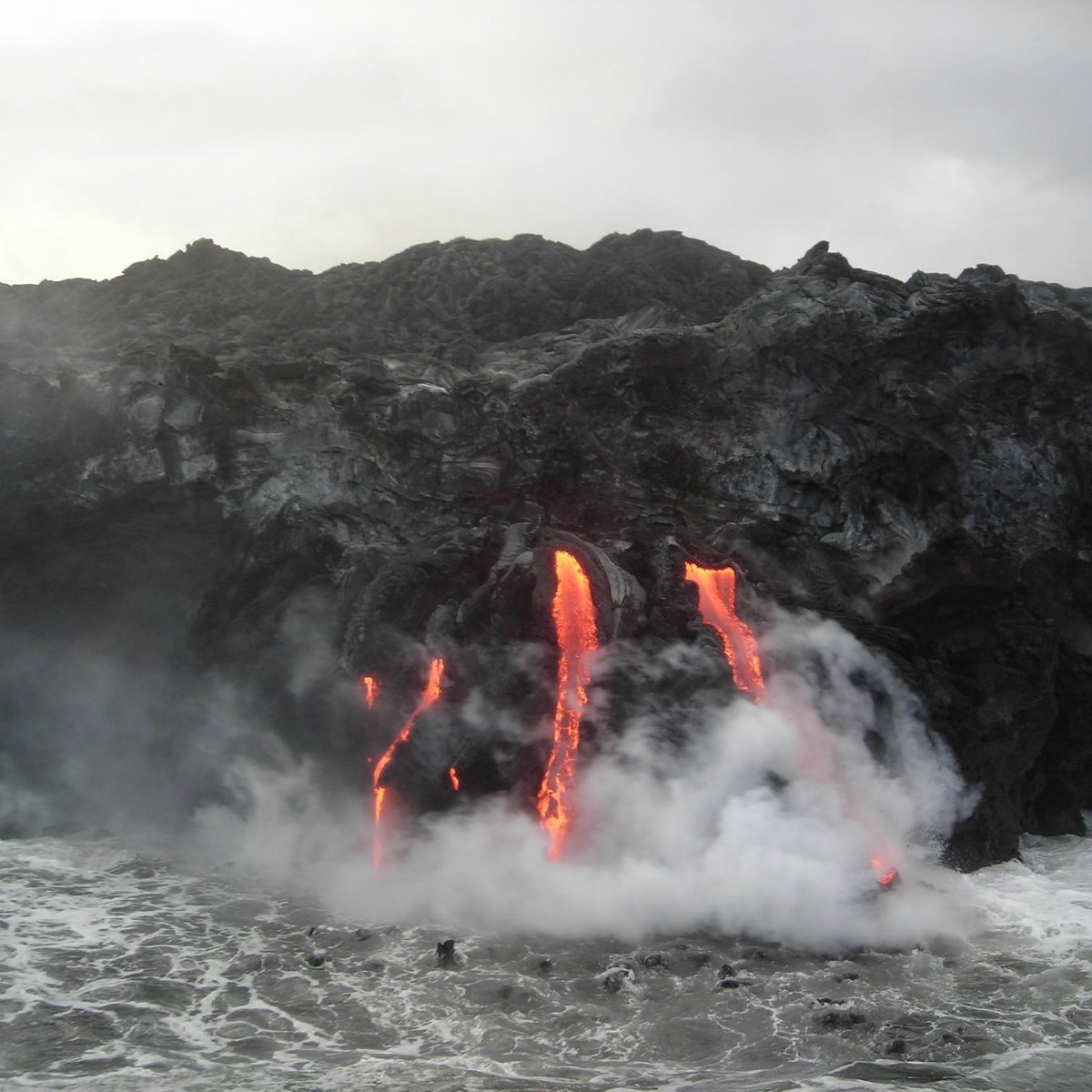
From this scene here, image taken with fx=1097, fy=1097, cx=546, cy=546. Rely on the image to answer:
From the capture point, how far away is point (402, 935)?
2233cm

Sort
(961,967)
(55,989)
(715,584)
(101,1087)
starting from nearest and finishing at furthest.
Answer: (101,1087), (55,989), (961,967), (715,584)

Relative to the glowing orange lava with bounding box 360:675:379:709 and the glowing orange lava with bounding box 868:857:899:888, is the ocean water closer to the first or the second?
the glowing orange lava with bounding box 868:857:899:888

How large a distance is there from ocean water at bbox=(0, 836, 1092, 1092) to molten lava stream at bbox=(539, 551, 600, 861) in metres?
3.94

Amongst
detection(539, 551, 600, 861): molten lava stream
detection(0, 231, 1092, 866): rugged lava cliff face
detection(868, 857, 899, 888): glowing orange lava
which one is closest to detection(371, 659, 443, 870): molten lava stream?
detection(0, 231, 1092, 866): rugged lava cliff face

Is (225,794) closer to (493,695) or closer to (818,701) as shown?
(493,695)

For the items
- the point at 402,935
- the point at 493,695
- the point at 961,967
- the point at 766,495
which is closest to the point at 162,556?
the point at 493,695

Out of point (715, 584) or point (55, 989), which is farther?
point (715, 584)

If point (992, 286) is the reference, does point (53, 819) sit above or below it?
below

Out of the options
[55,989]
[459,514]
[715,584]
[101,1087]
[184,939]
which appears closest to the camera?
[101,1087]

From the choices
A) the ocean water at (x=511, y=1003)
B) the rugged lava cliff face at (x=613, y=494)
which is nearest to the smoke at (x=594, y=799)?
the rugged lava cliff face at (x=613, y=494)

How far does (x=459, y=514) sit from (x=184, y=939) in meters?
13.6

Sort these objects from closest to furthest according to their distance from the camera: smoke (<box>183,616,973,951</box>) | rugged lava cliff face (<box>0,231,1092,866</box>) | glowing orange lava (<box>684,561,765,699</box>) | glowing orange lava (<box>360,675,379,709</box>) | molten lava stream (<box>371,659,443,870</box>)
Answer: smoke (<box>183,616,973,951</box>)
molten lava stream (<box>371,659,443,870</box>)
glowing orange lava (<box>684,561,765,699</box>)
glowing orange lava (<box>360,675,379,709</box>)
rugged lava cliff face (<box>0,231,1092,866</box>)

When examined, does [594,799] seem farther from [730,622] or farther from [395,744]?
[730,622]

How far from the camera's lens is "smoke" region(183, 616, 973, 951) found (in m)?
22.6
